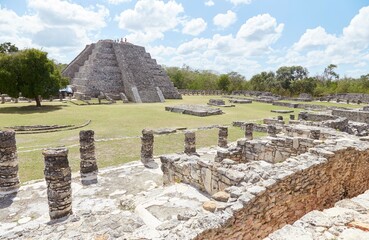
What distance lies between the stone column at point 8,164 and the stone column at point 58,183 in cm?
214

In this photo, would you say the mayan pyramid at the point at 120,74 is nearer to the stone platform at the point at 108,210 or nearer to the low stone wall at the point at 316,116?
the low stone wall at the point at 316,116

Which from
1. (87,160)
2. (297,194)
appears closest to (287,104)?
(87,160)

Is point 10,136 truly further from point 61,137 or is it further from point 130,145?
point 61,137

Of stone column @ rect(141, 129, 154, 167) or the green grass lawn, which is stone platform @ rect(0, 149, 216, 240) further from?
the green grass lawn

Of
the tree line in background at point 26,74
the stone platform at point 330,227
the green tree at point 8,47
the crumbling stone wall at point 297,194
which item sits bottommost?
the crumbling stone wall at point 297,194

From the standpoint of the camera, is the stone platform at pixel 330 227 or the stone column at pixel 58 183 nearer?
the stone platform at pixel 330 227

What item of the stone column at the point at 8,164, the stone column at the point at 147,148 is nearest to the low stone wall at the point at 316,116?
the stone column at the point at 147,148

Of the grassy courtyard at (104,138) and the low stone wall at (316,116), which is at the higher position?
the low stone wall at (316,116)

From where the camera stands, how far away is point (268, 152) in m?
8.92

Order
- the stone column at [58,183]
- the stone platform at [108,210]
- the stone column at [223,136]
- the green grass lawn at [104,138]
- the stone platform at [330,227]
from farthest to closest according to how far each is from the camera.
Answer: the stone column at [223,136], the green grass lawn at [104,138], the stone column at [58,183], the stone platform at [108,210], the stone platform at [330,227]

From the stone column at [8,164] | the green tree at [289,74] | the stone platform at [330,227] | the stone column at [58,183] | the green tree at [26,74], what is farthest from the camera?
the green tree at [289,74]

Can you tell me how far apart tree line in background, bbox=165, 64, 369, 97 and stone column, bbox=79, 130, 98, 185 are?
186 feet

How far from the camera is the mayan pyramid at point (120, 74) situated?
132ft

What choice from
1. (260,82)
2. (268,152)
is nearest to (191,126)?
(268,152)
